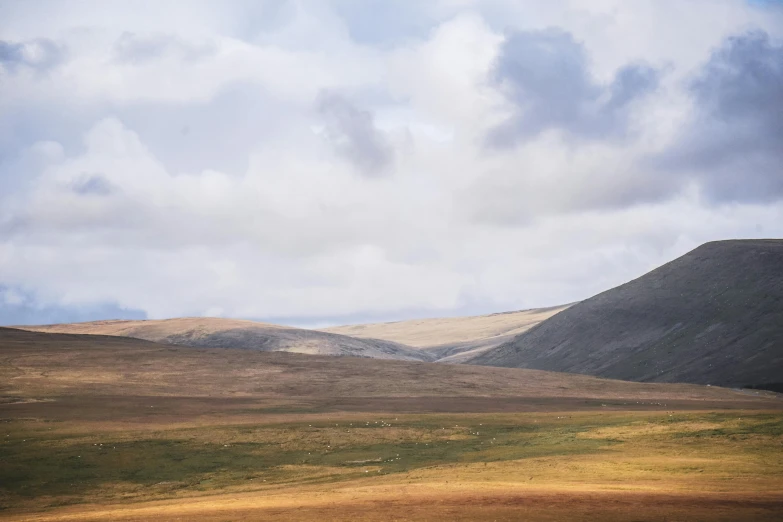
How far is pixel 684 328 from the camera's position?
14050 centimetres

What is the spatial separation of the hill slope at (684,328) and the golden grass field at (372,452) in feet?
94.2

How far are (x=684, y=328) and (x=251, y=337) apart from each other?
3057 inches

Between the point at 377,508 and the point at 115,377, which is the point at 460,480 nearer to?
the point at 377,508

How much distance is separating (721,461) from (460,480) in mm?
12255

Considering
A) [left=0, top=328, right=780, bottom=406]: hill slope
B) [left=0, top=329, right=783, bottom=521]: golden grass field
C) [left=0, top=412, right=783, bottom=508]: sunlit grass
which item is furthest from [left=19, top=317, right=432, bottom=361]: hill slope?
[left=0, top=412, right=783, bottom=508]: sunlit grass

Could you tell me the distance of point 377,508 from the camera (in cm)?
3017

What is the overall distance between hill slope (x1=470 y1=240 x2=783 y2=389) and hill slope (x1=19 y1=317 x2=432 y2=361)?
25268mm

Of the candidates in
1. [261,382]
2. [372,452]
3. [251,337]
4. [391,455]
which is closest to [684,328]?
[261,382]

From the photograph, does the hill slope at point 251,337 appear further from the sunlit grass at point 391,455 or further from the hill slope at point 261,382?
the sunlit grass at point 391,455

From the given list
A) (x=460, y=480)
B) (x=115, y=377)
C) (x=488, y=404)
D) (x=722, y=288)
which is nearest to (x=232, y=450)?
(x=460, y=480)

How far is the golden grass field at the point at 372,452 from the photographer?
3092cm

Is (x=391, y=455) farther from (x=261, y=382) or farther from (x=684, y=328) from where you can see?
(x=684, y=328)

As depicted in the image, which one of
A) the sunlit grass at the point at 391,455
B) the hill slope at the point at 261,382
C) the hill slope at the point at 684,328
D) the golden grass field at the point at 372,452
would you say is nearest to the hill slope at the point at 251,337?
the hill slope at the point at 684,328

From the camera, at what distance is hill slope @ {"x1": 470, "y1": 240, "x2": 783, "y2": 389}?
390ft
